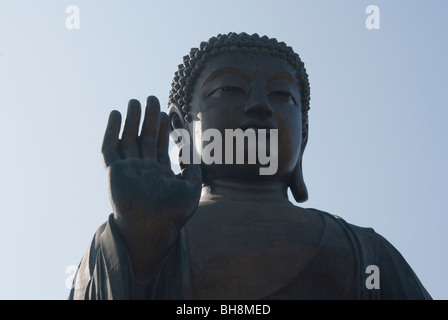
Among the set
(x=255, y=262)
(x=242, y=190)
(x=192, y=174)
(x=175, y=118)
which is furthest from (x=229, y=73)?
(x=255, y=262)

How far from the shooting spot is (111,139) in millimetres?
7543

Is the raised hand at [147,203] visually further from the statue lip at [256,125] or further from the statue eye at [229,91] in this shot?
the statue eye at [229,91]

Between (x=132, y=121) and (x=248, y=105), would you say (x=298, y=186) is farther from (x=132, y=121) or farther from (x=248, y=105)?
(x=132, y=121)

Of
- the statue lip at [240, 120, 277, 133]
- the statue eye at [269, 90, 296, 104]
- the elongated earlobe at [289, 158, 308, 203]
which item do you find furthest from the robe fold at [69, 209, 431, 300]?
the statue eye at [269, 90, 296, 104]

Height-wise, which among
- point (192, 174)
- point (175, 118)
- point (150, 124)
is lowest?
point (192, 174)

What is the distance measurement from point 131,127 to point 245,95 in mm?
1282

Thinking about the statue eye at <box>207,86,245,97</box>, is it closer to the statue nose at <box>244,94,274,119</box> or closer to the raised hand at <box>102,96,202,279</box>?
the statue nose at <box>244,94,274,119</box>

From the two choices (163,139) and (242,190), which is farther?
(242,190)

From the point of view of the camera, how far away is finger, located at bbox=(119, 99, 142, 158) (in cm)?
759

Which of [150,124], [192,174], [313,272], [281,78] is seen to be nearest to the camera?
[192,174]

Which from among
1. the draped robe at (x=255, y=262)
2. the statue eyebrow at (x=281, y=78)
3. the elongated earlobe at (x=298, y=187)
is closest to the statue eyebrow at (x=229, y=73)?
the statue eyebrow at (x=281, y=78)

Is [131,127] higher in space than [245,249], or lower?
higher
